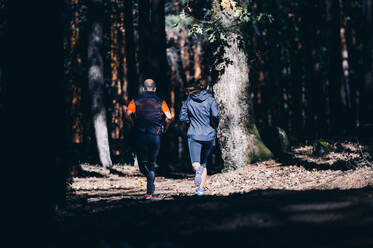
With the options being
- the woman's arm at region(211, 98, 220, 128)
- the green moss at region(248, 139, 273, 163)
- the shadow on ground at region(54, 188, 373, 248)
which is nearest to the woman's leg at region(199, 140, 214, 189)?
the woman's arm at region(211, 98, 220, 128)

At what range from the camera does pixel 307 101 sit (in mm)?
32562

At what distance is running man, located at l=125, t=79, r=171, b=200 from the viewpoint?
8555 millimetres

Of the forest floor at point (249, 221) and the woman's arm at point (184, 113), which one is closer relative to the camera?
the forest floor at point (249, 221)

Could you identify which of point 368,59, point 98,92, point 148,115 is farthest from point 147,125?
point 368,59

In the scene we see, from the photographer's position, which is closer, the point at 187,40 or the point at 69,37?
the point at 69,37

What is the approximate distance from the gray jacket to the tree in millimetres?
3732

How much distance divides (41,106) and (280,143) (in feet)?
31.2

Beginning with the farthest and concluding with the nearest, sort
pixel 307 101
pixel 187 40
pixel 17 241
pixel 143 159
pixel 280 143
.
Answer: pixel 307 101, pixel 187 40, pixel 280 143, pixel 143 159, pixel 17 241

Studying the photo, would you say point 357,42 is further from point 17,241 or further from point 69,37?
point 17,241

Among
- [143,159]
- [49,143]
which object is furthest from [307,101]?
[49,143]

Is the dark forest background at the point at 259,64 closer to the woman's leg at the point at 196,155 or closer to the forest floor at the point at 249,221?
the woman's leg at the point at 196,155

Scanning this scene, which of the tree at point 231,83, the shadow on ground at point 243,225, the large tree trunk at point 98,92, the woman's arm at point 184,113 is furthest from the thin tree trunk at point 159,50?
the shadow on ground at point 243,225

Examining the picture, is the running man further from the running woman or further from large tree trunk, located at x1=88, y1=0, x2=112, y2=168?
large tree trunk, located at x1=88, y1=0, x2=112, y2=168

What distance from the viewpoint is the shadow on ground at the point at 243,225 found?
459 cm
